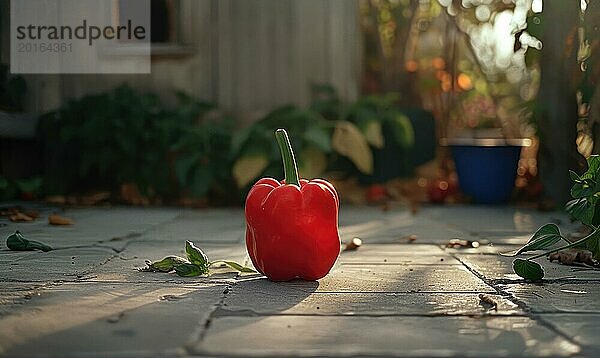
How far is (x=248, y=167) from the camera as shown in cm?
489

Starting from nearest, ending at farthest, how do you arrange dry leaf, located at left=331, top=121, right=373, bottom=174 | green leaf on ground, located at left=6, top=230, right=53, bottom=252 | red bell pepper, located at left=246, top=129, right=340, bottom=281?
red bell pepper, located at left=246, top=129, right=340, bottom=281, green leaf on ground, located at left=6, top=230, right=53, bottom=252, dry leaf, located at left=331, top=121, right=373, bottom=174

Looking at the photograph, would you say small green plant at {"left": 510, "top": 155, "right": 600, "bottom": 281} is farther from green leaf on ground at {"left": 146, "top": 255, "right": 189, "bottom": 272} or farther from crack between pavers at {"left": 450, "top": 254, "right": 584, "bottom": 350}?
green leaf on ground at {"left": 146, "top": 255, "right": 189, "bottom": 272}

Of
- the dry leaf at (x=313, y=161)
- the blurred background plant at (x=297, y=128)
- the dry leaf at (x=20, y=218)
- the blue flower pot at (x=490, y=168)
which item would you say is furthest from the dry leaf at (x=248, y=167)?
the blue flower pot at (x=490, y=168)

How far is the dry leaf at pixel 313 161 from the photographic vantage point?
500 cm

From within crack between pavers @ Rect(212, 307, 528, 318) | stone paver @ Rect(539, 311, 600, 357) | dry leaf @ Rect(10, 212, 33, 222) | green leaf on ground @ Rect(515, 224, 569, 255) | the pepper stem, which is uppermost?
the pepper stem

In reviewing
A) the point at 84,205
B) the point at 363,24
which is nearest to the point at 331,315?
the point at 84,205

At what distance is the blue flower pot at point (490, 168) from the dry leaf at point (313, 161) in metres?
0.98

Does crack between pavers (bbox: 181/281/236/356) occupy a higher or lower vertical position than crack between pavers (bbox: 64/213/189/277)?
higher

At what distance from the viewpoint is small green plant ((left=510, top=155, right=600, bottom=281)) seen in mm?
2373

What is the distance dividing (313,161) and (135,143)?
1.08 meters

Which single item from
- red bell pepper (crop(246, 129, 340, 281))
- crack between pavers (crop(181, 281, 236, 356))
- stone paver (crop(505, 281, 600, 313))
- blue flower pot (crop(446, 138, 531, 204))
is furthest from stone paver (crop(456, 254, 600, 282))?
blue flower pot (crop(446, 138, 531, 204))

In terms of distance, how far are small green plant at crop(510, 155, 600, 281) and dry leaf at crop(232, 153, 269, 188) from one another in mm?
2570

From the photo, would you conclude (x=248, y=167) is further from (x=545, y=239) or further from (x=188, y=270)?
(x=545, y=239)

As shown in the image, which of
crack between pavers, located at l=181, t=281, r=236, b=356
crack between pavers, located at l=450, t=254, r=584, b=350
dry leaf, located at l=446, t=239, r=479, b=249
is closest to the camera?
crack between pavers, located at l=181, t=281, r=236, b=356
